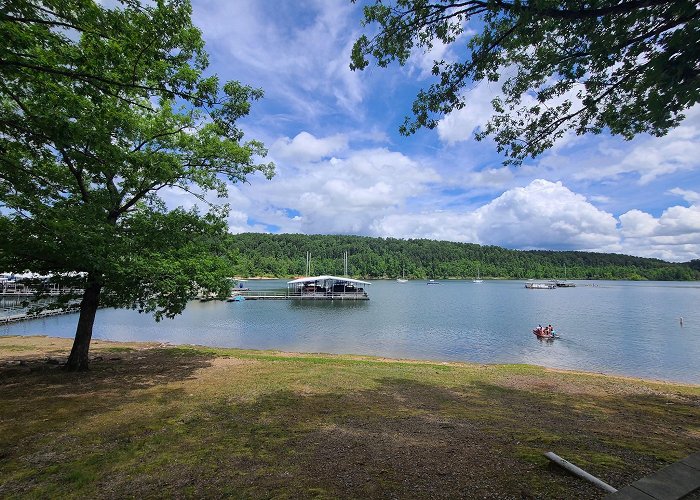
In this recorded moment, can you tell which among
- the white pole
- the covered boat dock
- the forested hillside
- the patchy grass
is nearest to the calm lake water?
the patchy grass

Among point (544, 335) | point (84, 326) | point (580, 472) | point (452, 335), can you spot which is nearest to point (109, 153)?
point (84, 326)

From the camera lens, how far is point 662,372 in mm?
19328

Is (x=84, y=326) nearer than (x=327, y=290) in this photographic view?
Yes

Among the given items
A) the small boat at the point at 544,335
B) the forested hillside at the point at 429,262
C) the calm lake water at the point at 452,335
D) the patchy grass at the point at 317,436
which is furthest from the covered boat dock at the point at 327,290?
the forested hillside at the point at 429,262

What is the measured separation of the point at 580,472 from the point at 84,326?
40.2ft

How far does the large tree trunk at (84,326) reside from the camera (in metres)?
10.5

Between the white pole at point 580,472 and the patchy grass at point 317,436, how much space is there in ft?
0.34

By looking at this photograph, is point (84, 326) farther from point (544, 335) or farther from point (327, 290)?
point (327, 290)

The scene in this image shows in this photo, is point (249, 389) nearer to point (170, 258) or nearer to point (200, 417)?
point (200, 417)

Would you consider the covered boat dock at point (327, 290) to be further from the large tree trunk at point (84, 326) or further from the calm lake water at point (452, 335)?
the large tree trunk at point (84, 326)

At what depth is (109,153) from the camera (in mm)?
7641

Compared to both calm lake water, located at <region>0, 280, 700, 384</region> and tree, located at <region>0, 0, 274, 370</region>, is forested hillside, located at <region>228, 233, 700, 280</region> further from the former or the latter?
tree, located at <region>0, 0, 274, 370</region>

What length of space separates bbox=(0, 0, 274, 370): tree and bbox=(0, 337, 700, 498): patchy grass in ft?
9.70

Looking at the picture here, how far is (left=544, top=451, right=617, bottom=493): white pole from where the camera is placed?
3.60m
